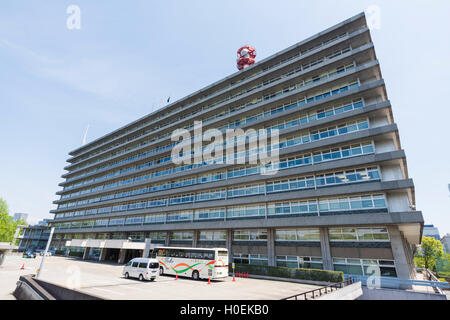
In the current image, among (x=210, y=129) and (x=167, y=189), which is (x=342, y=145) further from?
(x=167, y=189)

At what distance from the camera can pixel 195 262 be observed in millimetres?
24188

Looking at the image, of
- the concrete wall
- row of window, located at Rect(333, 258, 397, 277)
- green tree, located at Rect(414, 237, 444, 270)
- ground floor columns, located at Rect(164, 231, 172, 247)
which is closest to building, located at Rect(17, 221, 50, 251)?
ground floor columns, located at Rect(164, 231, 172, 247)

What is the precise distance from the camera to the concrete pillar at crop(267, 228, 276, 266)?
2782 centimetres

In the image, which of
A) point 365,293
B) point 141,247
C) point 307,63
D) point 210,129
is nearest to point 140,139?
point 210,129

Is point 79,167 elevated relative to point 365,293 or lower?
elevated

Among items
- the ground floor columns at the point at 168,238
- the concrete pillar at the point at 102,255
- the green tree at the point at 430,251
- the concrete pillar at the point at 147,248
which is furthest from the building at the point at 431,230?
the concrete pillar at the point at 102,255

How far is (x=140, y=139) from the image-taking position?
5312 cm

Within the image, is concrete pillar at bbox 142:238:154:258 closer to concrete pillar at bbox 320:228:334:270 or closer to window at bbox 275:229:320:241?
window at bbox 275:229:320:241

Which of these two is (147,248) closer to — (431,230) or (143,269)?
(143,269)

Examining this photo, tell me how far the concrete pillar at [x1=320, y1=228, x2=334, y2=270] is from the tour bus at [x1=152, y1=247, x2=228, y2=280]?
10.4m

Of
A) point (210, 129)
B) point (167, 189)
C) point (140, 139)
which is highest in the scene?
point (140, 139)

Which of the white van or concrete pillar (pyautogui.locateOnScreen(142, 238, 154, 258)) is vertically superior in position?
concrete pillar (pyautogui.locateOnScreen(142, 238, 154, 258))

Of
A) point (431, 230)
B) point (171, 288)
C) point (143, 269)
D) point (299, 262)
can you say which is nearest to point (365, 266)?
point (299, 262)
